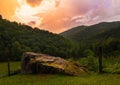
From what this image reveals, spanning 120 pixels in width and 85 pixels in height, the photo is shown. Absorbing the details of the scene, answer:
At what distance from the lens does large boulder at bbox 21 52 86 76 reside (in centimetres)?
4209

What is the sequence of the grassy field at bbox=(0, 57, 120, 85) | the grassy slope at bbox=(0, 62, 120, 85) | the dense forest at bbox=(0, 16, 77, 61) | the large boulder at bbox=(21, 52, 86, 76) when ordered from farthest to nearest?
the dense forest at bbox=(0, 16, 77, 61), the large boulder at bbox=(21, 52, 86, 76), the grassy field at bbox=(0, 57, 120, 85), the grassy slope at bbox=(0, 62, 120, 85)

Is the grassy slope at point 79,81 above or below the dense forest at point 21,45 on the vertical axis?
below

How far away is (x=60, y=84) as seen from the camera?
28.4 m

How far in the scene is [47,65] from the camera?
4497 cm

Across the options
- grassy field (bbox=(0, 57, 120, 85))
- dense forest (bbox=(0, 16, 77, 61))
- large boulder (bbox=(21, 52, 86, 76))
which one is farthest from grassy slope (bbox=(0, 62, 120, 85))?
dense forest (bbox=(0, 16, 77, 61))

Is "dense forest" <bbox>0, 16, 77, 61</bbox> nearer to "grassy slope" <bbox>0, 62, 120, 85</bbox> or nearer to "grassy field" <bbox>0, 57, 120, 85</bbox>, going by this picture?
"grassy field" <bbox>0, 57, 120, 85</bbox>

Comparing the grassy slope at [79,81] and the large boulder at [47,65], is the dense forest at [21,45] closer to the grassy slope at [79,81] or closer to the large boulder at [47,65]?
the large boulder at [47,65]

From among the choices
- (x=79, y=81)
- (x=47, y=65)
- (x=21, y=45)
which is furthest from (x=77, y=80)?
(x=21, y=45)

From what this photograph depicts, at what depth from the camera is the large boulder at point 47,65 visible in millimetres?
42094

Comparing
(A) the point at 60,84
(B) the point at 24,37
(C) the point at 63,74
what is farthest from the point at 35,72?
(B) the point at 24,37

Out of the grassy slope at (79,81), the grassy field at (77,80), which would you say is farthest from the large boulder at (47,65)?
the grassy slope at (79,81)

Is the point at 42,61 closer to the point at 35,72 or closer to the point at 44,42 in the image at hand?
the point at 35,72

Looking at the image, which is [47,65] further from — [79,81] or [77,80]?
[79,81]

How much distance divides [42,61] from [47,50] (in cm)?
12216
